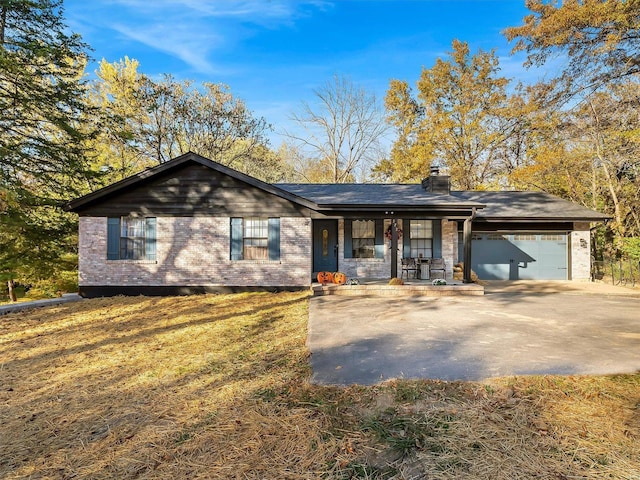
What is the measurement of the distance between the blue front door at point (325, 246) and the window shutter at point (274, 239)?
2142 mm

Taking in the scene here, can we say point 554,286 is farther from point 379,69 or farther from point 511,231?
point 379,69

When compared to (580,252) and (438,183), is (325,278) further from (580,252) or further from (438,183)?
(580,252)

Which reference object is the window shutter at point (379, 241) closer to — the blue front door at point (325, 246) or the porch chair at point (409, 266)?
the porch chair at point (409, 266)

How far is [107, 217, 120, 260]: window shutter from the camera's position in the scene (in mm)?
10875

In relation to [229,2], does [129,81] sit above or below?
above

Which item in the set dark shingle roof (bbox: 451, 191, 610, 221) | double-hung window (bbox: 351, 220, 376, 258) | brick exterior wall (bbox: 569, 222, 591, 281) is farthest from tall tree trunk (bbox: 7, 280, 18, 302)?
brick exterior wall (bbox: 569, 222, 591, 281)

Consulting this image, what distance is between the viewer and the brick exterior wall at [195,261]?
35.6 feet

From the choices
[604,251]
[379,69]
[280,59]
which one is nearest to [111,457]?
[280,59]

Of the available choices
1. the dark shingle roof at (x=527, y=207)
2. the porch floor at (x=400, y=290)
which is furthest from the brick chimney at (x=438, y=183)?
the porch floor at (x=400, y=290)

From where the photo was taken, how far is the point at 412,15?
14156 millimetres

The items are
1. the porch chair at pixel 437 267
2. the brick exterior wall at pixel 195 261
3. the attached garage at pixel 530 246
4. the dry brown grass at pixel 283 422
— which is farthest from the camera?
the attached garage at pixel 530 246

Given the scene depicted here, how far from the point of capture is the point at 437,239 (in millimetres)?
12812

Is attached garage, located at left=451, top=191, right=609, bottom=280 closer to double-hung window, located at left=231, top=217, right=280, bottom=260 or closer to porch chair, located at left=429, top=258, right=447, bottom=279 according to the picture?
porch chair, located at left=429, top=258, right=447, bottom=279

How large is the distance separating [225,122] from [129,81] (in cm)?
585
